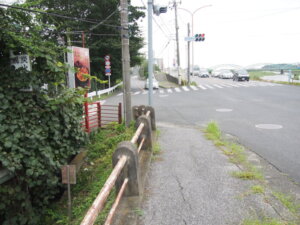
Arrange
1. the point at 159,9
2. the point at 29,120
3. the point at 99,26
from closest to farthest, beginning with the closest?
the point at 29,120
the point at 159,9
the point at 99,26

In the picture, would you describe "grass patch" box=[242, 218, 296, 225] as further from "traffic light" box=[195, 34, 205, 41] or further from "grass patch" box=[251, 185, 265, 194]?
"traffic light" box=[195, 34, 205, 41]

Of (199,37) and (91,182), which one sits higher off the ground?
(199,37)

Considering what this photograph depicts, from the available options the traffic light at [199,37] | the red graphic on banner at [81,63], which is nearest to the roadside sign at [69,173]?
the red graphic on banner at [81,63]

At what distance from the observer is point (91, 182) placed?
6.00 meters

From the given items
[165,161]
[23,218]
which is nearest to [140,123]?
[165,161]

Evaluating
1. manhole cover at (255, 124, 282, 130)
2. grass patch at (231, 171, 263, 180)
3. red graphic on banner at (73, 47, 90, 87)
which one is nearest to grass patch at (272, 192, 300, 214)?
grass patch at (231, 171, 263, 180)

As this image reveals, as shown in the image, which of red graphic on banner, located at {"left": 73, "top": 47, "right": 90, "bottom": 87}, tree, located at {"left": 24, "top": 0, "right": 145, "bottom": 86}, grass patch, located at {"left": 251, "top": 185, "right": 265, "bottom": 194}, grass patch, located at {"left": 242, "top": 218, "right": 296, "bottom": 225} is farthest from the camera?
tree, located at {"left": 24, "top": 0, "right": 145, "bottom": 86}

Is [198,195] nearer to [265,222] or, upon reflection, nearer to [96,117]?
[265,222]

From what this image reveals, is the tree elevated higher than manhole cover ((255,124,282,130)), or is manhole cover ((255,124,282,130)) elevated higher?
the tree

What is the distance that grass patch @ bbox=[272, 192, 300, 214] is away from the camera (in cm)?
366

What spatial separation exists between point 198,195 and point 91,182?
2.89 meters

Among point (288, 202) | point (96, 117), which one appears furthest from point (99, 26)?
point (288, 202)

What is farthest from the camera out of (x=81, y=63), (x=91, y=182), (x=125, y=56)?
(x=81, y=63)

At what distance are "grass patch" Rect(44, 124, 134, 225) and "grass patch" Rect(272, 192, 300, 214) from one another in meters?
2.53
